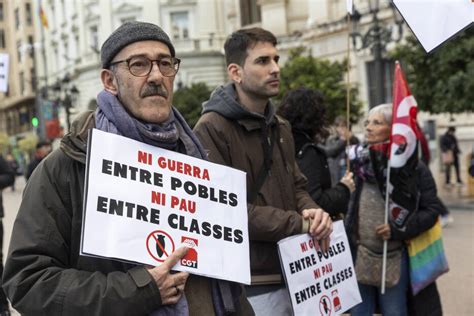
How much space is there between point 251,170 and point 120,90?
1095mm

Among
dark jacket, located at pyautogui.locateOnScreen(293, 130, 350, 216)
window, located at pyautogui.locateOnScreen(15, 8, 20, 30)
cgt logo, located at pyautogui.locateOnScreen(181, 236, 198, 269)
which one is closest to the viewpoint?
cgt logo, located at pyautogui.locateOnScreen(181, 236, 198, 269)

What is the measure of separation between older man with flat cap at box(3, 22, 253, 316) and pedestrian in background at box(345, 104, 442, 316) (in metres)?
2.04

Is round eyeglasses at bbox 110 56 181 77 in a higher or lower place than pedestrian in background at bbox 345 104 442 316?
higher

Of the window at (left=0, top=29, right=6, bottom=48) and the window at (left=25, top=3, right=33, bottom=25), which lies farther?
the window at (left=0, top=29, right=6, bottom=48)

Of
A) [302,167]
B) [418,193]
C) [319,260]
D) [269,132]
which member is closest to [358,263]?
[418,193]

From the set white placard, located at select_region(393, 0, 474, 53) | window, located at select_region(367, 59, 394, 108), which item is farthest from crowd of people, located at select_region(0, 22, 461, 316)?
window, located at select_region(367, 59, 394, 108)

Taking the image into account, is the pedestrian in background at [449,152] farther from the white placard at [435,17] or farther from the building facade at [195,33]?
the white placard at [435,17]

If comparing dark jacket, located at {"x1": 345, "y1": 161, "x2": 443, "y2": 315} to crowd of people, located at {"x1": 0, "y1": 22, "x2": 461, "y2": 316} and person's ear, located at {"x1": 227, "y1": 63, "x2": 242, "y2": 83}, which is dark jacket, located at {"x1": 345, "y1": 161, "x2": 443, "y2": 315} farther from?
person's ear, located at {"x1": 227, "y1": 63, "x2": 242, "y2": 83}

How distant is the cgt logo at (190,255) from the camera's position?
2047 mm

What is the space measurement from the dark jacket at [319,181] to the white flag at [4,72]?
16.7ft

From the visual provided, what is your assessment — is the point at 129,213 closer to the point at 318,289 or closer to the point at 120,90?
the point at 120,90

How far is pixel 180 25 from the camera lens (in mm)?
39656

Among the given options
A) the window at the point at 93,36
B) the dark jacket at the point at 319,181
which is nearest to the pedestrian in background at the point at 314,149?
the dark jacket at the point at 319,181

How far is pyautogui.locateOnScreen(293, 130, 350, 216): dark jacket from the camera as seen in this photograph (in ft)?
12.1
